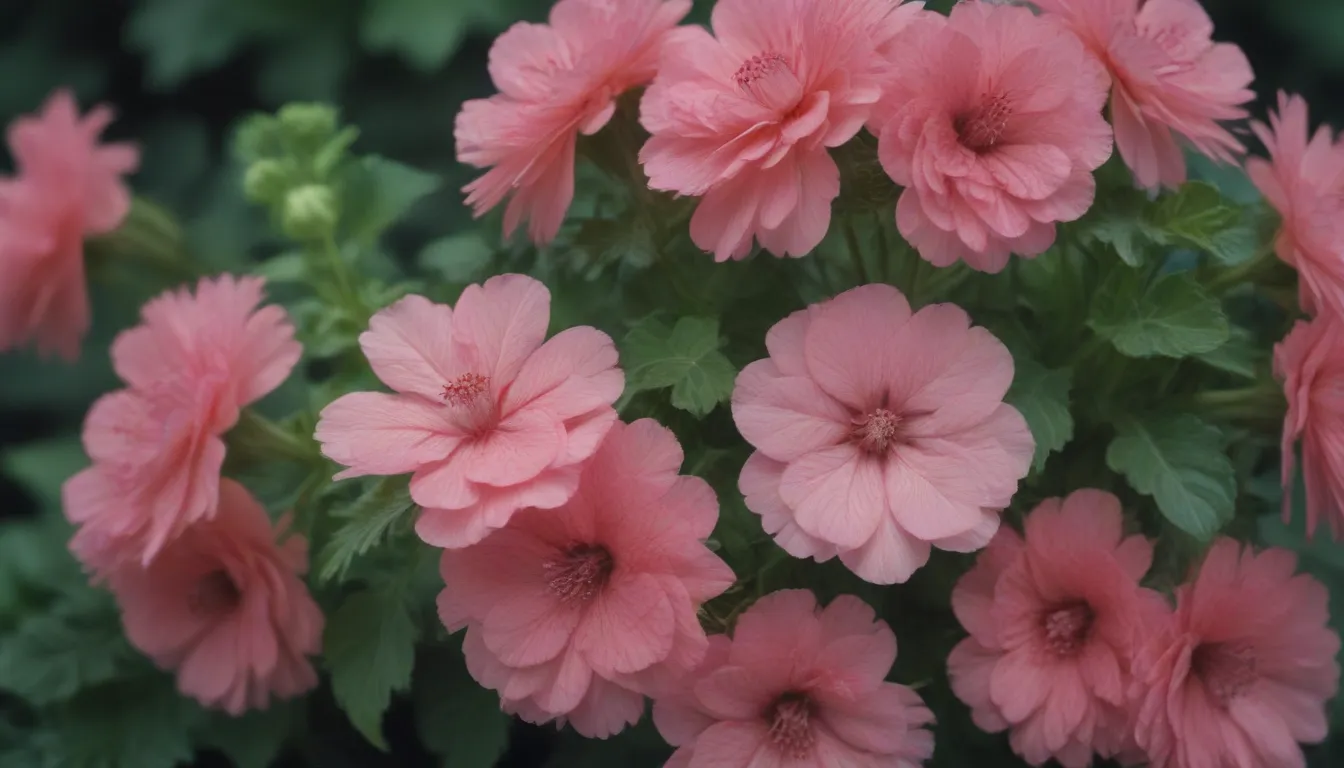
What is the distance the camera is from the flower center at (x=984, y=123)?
51cm

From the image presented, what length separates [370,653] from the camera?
61cm

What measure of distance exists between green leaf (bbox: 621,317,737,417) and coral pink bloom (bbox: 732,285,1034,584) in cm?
2

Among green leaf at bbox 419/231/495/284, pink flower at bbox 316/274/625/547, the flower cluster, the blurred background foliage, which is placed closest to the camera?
pink flower at bbox 316/274/625/547

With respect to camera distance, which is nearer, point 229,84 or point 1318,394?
point 1318,394

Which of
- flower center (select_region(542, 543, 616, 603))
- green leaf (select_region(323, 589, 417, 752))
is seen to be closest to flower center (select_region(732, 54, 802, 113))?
flower center (select_region(542, 543, 616, 603))

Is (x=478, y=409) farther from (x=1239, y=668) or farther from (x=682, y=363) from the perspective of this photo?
(x=1239, y=668)

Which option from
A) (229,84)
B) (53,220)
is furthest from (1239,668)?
(229,84)

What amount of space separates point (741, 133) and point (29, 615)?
2.21 ft

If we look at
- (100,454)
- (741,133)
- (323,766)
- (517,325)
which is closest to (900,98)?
(741,133)

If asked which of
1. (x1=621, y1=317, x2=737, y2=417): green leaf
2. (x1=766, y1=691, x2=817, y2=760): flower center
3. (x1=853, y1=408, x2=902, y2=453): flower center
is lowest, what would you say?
(x1=766, y1=691, x2=817, y2=760): flower center

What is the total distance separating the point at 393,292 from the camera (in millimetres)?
701

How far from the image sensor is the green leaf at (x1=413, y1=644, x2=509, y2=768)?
63 centimetres

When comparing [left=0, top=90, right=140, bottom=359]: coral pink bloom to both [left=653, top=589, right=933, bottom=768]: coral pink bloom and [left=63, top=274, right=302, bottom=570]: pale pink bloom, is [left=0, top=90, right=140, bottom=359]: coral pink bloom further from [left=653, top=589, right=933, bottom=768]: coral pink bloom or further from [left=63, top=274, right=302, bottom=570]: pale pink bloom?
[left=653, top=589, right=933, bottom=768]: coral pink bloom

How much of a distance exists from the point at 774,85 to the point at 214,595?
1.48ft
